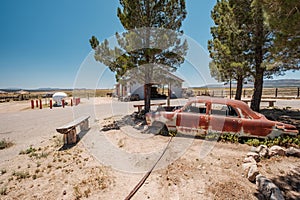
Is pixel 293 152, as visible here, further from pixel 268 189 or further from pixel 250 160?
pixel 268 189

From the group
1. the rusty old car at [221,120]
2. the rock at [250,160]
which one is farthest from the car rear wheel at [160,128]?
the rock at [250,160]

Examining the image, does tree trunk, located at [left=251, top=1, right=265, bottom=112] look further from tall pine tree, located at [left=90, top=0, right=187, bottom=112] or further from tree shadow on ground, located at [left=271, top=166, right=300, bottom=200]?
tree shadow on ground, located at [left=271, top=166, right=300, bottom=200]

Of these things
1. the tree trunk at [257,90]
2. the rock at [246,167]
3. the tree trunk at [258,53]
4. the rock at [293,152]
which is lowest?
the rock at [246,167]

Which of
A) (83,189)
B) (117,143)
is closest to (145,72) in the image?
(117,143)

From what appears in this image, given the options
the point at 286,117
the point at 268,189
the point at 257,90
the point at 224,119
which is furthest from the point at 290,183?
the point at 286,117

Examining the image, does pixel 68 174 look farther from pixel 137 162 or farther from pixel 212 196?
pixel 212 196

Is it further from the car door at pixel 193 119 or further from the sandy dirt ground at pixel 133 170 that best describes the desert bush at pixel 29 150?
the car door at pixel 193 119

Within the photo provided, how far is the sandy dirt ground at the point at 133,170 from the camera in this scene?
99.7 inches

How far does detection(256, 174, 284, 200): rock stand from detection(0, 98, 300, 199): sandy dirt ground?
11cm

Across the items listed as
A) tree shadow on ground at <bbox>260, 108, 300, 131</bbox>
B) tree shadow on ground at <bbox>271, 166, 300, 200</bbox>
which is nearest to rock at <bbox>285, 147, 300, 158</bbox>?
tree shadow on ground at <bbox>271, 166, 300, 200</bbox>

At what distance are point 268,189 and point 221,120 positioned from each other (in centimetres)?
245

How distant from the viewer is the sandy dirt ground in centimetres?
253

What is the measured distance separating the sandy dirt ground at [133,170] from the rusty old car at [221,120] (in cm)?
44

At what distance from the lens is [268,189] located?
7.56 ft
